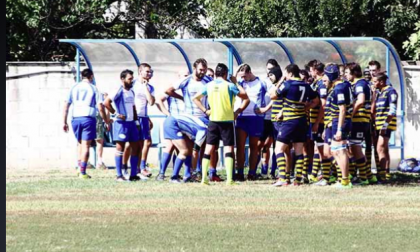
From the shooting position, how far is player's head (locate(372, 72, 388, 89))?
15.2 meters

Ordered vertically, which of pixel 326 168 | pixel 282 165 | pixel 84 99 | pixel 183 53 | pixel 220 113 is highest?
pixel 183 53

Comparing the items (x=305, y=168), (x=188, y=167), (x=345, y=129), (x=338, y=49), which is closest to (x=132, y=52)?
(x=338, y=49)

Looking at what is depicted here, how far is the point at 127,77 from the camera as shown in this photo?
578 inches

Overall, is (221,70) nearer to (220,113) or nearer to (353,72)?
(220,113)

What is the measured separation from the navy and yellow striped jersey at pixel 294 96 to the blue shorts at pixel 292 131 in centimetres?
7

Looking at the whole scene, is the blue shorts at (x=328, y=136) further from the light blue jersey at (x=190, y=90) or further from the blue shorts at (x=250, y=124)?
the light blue jersey at (x=190, y=90)

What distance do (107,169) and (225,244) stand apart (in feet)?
32.7

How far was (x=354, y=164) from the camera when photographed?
1467 cm

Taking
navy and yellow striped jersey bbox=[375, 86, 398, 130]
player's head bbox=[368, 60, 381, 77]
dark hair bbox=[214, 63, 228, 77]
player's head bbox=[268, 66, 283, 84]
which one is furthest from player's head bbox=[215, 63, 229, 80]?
navy and yellow striped jersey bbox=[375, 86, 398, 130]

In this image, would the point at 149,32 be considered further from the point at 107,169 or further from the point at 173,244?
the point at 173,244

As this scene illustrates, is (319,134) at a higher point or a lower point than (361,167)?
higher

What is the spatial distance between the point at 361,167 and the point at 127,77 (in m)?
3.82

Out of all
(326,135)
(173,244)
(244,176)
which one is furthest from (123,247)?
(244,176)

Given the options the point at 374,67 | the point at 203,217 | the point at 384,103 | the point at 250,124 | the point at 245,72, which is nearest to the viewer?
the point at 203,217
